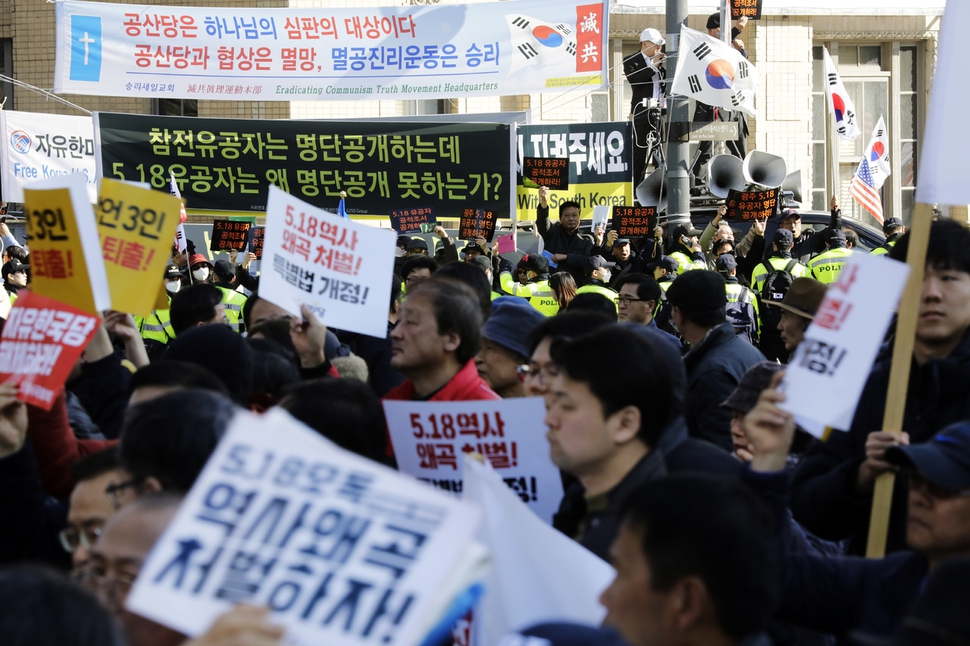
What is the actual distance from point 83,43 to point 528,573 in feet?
35.0

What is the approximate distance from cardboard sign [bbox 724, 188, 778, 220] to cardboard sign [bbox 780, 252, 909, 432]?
9291 millimetres

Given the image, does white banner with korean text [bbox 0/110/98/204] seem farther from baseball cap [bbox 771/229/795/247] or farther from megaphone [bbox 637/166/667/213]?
baseball cap [bbox 771/229/795/247]

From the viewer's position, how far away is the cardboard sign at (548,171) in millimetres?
11961

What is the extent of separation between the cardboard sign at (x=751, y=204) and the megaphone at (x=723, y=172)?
9.88 ft

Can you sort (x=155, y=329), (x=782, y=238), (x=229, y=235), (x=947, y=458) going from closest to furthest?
1. (x=947, y=458)
2. (x=155, y=329)
3. (x=782, y=238)
4. (x=229, y=235)

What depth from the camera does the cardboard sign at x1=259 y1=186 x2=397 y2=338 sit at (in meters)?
4.53

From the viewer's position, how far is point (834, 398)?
8.73 feet

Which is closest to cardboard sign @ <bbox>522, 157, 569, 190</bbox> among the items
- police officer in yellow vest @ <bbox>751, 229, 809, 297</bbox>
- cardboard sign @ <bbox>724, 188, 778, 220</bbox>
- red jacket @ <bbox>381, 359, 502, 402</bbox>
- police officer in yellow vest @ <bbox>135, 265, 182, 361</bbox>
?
cardboard sign @ <bbox>724, 188, 778, 220</bbox>

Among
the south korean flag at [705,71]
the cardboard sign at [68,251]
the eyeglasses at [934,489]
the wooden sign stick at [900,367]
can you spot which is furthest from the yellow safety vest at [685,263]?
the eyeglasses at [934,489]

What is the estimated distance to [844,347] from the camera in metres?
2.70

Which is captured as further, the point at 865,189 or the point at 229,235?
the point at 865,189

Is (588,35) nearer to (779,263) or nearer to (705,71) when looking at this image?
(705,71)

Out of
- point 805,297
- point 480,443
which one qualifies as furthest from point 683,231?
point 480,443

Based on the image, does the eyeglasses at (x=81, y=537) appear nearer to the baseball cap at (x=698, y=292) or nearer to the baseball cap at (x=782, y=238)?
the baseball cap at (x=698, y=292)
